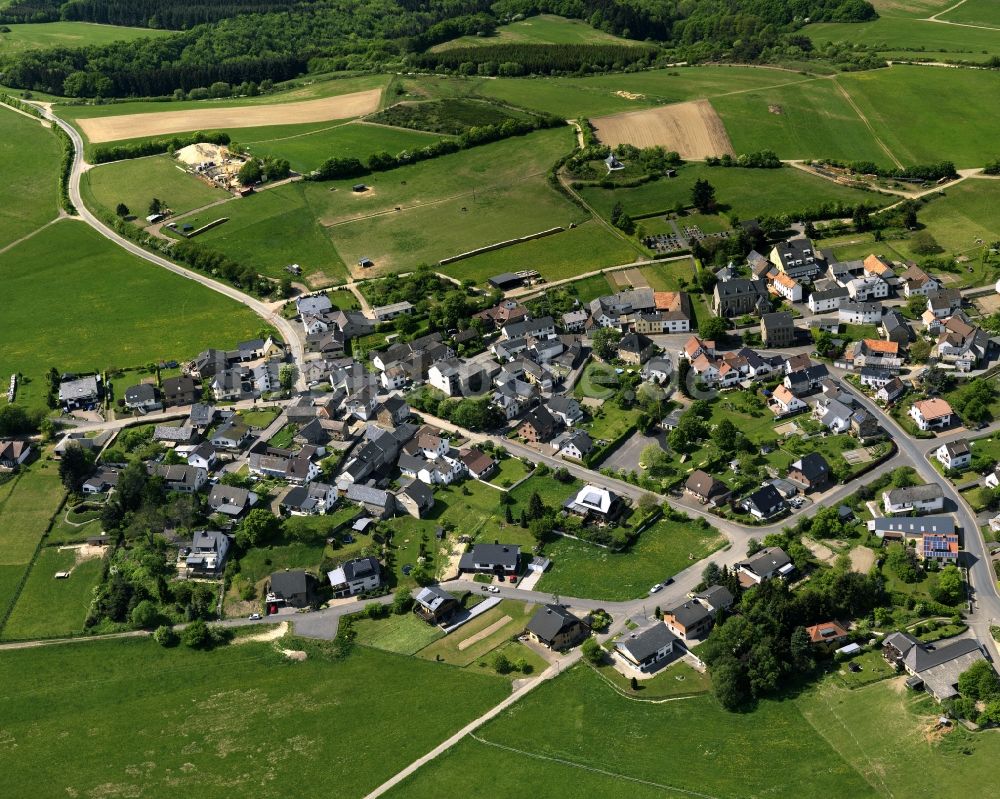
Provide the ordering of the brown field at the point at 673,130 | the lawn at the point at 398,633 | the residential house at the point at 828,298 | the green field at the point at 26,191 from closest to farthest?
the lawn at the point at 398,633, the residential house at the point at 828,298, the green field at the point at 26,191, the brown field at the point at 673,130

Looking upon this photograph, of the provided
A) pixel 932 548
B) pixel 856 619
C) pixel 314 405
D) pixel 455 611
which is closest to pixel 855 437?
pixel 932 548

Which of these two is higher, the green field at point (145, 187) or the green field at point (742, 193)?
the green field at point (742, 193)

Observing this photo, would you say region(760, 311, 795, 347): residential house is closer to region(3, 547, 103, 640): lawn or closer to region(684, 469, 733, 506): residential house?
region(684, 469, 733, 506): residential house

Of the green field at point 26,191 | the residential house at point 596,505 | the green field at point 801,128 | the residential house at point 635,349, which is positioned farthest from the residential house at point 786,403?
the green field at point 26,191

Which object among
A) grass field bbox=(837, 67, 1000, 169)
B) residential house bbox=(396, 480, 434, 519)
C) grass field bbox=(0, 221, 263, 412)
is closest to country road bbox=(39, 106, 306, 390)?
grass field bbox=(0, 221, 263, 412)

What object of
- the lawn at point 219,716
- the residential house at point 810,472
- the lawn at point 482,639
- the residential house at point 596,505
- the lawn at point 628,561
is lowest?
the lawn at point 219,716

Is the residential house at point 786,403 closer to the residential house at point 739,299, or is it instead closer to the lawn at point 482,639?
the residential house at point 739,299

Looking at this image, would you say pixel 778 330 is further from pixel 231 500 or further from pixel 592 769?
pixel 231 500
